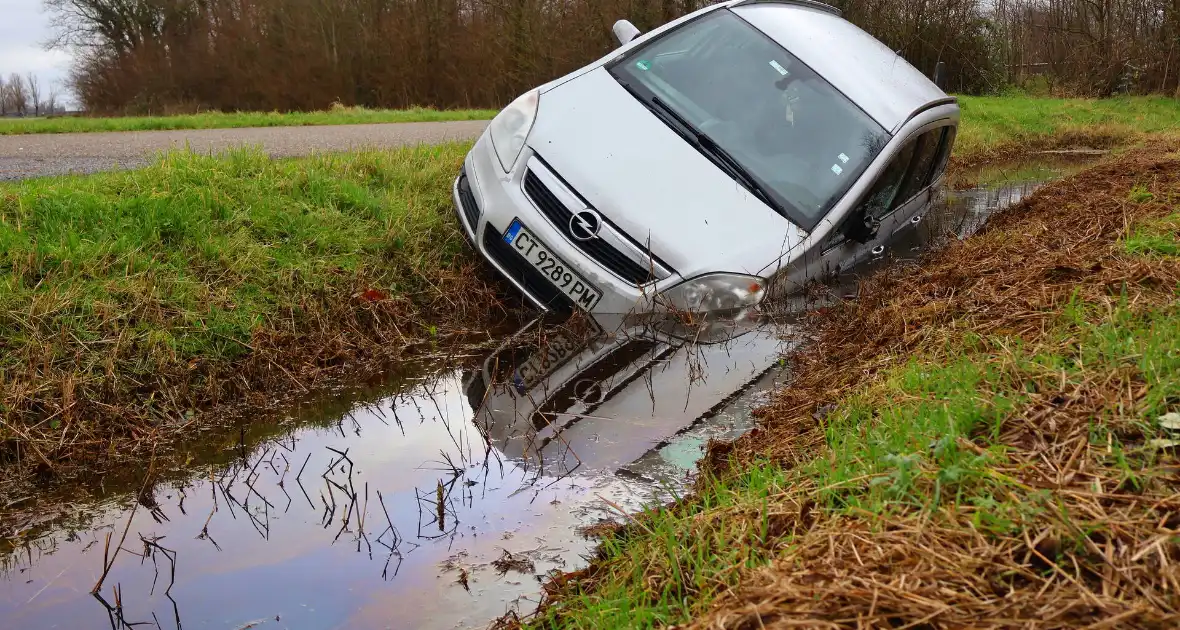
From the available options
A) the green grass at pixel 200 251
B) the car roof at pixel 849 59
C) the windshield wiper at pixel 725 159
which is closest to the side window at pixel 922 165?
the car roof at pixel 849 59

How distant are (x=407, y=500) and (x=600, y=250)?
208 cm

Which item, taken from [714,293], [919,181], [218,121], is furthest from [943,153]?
[218,121]

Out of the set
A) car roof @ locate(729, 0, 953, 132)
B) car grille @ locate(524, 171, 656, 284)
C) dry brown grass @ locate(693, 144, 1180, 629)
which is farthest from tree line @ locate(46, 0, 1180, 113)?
dry brown grass @ locate(693, 144, 1180, 629)

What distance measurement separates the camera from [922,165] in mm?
6781

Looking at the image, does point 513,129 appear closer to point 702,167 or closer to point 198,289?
point 702,167

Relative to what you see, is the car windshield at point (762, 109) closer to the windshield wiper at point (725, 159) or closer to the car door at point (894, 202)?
the windshield wiper at point (725, 159)

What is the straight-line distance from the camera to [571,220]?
5.04m

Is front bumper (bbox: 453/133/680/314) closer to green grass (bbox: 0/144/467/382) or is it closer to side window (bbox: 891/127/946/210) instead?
green grass (bbox: 0/144/467/382)

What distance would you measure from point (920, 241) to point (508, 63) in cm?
1959

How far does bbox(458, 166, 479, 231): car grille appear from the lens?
5453 mm

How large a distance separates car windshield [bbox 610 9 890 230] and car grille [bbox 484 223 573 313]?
1.30 meters

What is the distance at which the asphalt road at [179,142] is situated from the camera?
7.73 metres

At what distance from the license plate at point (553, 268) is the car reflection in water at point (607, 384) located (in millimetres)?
196

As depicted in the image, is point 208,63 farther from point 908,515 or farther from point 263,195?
point 908,515
